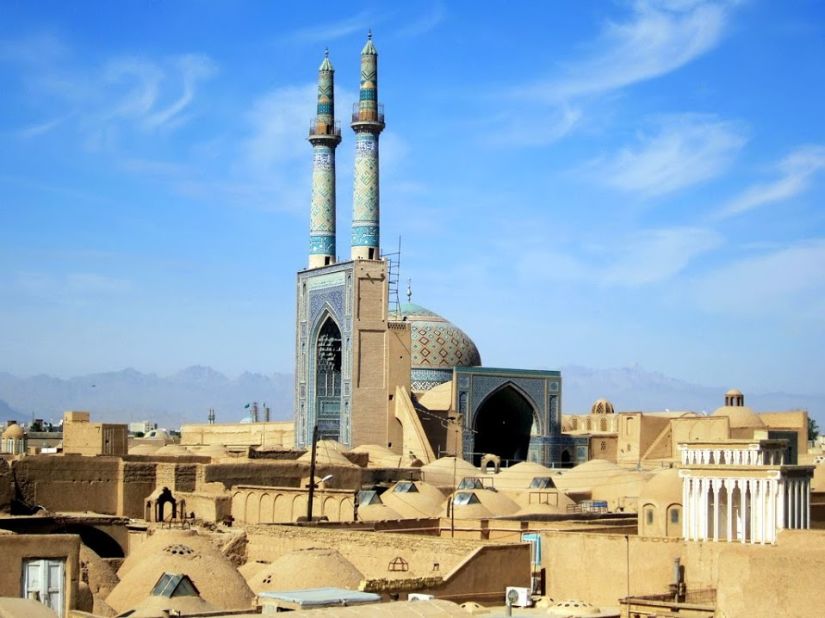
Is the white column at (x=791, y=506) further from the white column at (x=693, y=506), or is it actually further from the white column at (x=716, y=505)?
the white column at (x=693, y=506)

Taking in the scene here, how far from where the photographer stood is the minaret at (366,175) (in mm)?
40906

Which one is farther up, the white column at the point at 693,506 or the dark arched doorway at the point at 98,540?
the white column at the point at 693,506

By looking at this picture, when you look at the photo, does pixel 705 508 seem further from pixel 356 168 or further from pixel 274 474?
pixel 356 168

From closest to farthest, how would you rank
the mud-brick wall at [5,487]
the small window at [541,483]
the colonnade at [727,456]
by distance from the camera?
the colonnade at [727,456], the mud-brick wall at [5,487], the small window at [541,483]

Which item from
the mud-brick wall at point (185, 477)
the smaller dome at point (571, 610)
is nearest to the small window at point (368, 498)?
the mud-brick wall at point (185, 477)

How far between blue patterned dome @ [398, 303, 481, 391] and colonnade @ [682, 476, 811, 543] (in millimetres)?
25569

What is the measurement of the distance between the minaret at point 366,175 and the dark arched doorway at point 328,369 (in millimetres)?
2414

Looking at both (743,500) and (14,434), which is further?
(14,434)

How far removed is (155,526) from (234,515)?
3037mm

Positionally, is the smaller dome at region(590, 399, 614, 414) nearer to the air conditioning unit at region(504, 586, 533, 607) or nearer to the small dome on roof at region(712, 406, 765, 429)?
the small dome on roof at region(712, 406, 765, 429)

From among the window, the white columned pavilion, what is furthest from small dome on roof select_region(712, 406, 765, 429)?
the window

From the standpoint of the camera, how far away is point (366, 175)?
41156 millimetres

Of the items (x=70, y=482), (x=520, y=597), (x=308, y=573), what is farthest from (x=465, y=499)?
(x=520, y=597)

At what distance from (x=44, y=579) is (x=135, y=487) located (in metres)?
14.7
